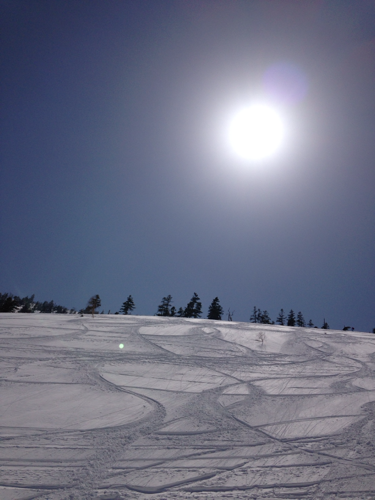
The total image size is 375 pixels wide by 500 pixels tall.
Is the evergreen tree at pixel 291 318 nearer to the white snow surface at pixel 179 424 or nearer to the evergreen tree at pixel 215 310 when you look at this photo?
the evergreen tree at pixel 215 310

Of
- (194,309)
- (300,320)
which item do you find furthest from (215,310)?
(300,320)

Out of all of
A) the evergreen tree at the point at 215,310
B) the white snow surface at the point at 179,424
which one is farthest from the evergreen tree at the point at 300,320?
the white snow surface at the point at 179,424

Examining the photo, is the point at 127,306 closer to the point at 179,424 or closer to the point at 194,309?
the point at 194,309

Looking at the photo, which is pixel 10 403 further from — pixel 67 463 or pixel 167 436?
pixel 167 436

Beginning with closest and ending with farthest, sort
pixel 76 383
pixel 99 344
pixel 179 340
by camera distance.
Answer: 1. pixel 76 383
2. pixel 99 344
3. pixel 179 340

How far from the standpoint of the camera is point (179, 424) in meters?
6.45

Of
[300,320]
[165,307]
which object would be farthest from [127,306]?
[300,320]

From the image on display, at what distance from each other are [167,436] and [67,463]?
86.8 inches

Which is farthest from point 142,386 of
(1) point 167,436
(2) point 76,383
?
(1) point 167,436

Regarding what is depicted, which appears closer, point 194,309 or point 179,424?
point 179,424

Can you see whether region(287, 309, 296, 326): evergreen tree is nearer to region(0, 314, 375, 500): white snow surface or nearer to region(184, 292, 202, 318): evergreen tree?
region(184, 292, 202, 318): evergreen tree

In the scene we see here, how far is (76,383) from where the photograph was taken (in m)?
8.65

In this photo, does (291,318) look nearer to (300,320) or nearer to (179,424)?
(300,320)

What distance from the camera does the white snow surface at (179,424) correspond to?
451 centimetres
